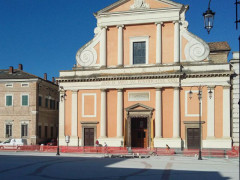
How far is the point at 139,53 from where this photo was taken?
40.5 metres

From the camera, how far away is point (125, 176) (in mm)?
17844

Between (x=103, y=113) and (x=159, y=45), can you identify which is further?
(x=103, y=113)

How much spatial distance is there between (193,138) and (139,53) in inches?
447

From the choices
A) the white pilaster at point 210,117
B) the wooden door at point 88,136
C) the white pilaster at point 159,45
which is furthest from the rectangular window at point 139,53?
the wooden door at point 88,136

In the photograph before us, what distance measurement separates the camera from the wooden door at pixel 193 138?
37719 millimetres

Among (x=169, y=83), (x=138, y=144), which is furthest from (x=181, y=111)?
(x=138, y=144)

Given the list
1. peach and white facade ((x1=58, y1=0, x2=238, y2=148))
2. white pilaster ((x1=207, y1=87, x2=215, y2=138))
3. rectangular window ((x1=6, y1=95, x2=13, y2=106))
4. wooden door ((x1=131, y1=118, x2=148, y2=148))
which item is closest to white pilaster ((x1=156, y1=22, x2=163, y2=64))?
peach and white facade ((x1=58, y1=0, x2=238, y2=148))

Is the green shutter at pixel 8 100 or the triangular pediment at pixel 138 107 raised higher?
the green shutter at pixel 8 100

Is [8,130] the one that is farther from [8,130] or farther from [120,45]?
[120,45]

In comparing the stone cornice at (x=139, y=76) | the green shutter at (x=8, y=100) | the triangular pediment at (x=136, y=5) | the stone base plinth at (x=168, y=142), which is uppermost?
the triangular pediment at (x=136, y=5)

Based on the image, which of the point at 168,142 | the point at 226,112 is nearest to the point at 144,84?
the point at 168,142

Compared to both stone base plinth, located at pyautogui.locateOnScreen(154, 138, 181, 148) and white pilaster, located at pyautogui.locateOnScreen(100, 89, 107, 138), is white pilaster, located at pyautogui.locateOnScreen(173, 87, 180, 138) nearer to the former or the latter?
stone base plinth, located at pyautogui.locateOnScreen(154, 138, 181, 148)

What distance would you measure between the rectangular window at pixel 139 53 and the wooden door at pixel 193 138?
940cm

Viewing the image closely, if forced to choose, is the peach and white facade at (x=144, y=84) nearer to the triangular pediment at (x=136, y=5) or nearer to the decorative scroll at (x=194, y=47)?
the triangular pediment at (x=136, y=5)
